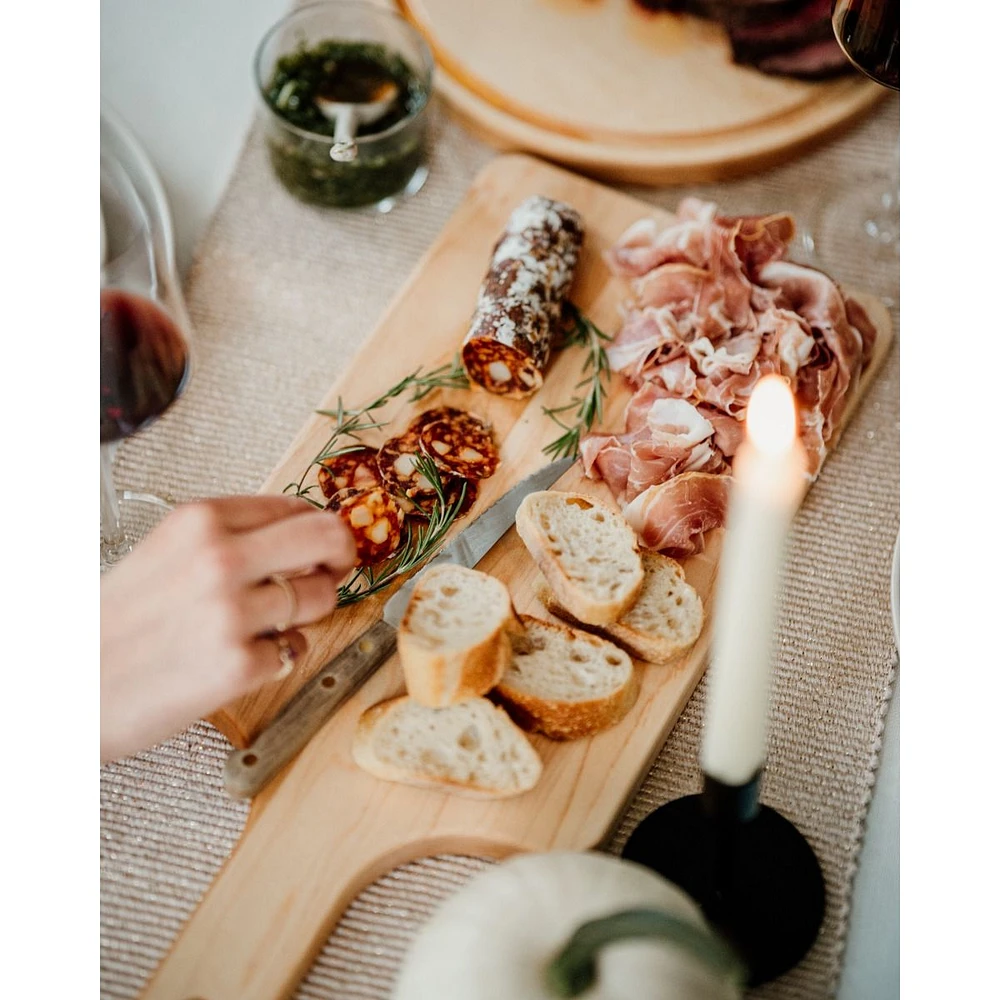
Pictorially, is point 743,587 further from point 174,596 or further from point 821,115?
point 821,115

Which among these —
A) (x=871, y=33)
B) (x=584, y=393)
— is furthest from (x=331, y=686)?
(x=871, y=33)

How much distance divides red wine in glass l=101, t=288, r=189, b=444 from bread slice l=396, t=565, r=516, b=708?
33 centimetres

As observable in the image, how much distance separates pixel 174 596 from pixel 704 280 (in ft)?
2.55

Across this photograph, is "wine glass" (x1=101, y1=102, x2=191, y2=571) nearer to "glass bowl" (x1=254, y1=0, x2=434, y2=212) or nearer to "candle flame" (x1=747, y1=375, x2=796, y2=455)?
"glass bowl" (x1=254, y1=0, x2=434, y2=212)

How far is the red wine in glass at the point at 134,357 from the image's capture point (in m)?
1.02

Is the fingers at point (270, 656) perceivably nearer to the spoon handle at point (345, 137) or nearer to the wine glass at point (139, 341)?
the wine glass at point (139, 341)

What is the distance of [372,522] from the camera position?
1178mm

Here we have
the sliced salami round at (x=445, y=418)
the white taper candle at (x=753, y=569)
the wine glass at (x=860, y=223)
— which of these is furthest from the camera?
the wine glass at (x=860, y=223)

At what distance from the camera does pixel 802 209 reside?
1603mm

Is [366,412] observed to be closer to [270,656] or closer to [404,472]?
[404,472]

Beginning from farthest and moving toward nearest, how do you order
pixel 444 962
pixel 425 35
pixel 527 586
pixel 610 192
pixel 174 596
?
pixel 425 35 < pixel 610 192 < pixel 527 586 < pixel 174 596 < pixel 444 962

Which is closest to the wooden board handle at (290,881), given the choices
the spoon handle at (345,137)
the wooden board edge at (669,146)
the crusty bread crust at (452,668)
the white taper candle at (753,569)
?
the crusty bread crust at (452,668)

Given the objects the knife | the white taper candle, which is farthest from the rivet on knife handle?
the white taper candle
